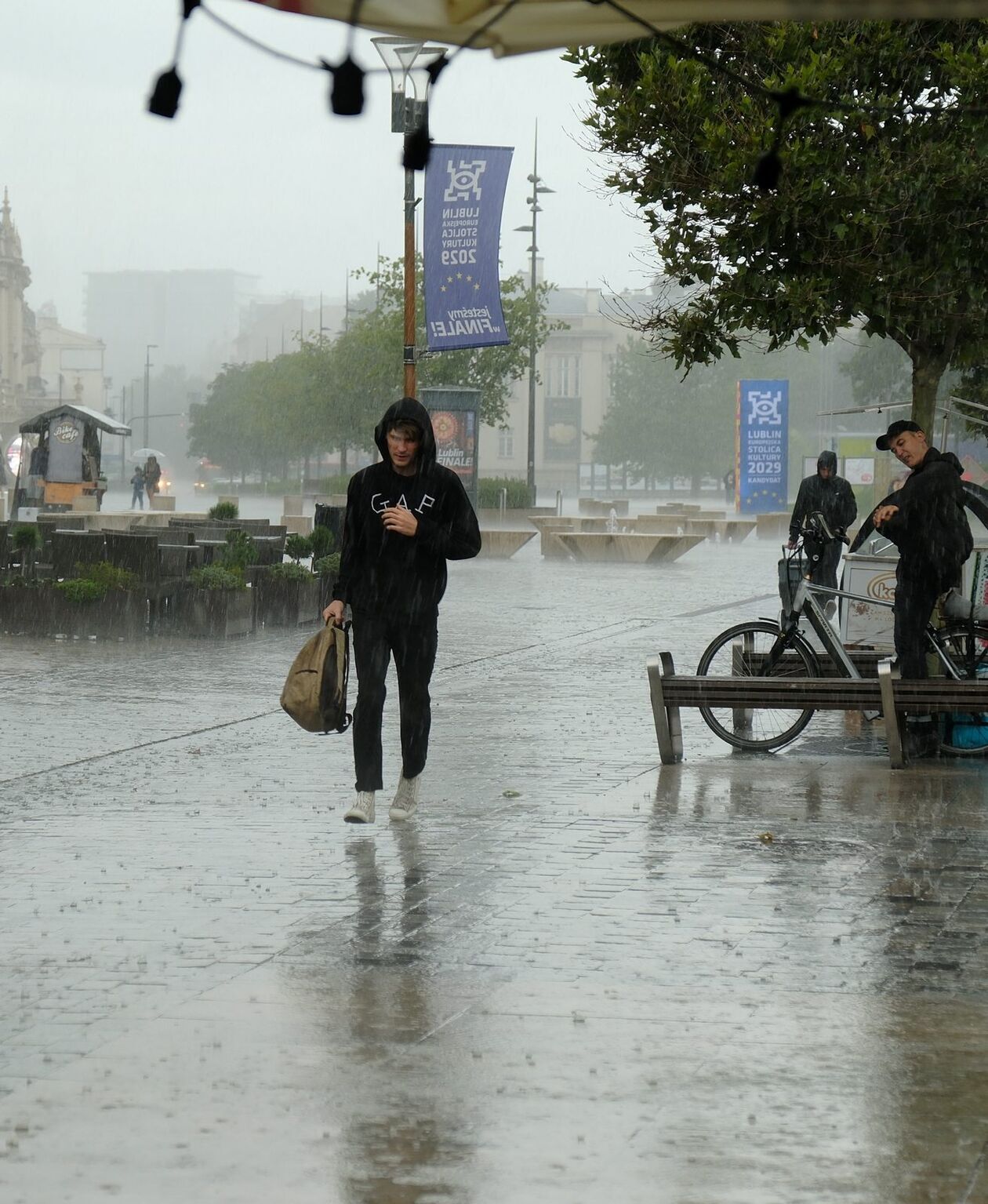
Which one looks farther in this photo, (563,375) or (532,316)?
(563,375)

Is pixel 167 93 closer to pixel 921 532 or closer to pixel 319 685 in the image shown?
pixel 319 685

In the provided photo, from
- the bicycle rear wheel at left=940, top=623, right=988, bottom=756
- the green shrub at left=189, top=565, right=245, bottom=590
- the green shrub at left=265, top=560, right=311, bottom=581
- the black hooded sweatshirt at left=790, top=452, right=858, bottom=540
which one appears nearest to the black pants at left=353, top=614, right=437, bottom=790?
the bicycle rear wheel at left=940, top=623, right=988, bottom=756

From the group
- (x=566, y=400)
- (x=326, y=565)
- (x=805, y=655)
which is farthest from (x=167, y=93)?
(x=566, y=400)

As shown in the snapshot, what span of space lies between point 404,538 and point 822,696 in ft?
9.18

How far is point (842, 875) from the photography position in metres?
7.17

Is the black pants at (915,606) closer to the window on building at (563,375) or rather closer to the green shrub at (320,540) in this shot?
the green shrub at (320,540)

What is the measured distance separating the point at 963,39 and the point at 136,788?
A: 6410mm

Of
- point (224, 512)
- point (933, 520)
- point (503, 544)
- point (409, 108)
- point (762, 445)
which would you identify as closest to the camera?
point (933, 520)

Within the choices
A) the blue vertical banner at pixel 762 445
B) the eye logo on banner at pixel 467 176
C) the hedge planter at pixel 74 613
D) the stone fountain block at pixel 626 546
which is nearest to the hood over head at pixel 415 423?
the hedge planter at pixel 74 613

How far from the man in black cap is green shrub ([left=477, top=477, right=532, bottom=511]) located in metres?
34.8

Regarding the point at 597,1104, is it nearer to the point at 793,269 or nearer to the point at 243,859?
the point at 243,859

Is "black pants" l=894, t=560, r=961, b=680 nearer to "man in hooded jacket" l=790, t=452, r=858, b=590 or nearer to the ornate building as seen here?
"man in hooded jacket" l=790, t=452, r=858, b=590

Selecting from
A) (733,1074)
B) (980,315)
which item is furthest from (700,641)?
(733,1074)

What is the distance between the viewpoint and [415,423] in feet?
26.6
